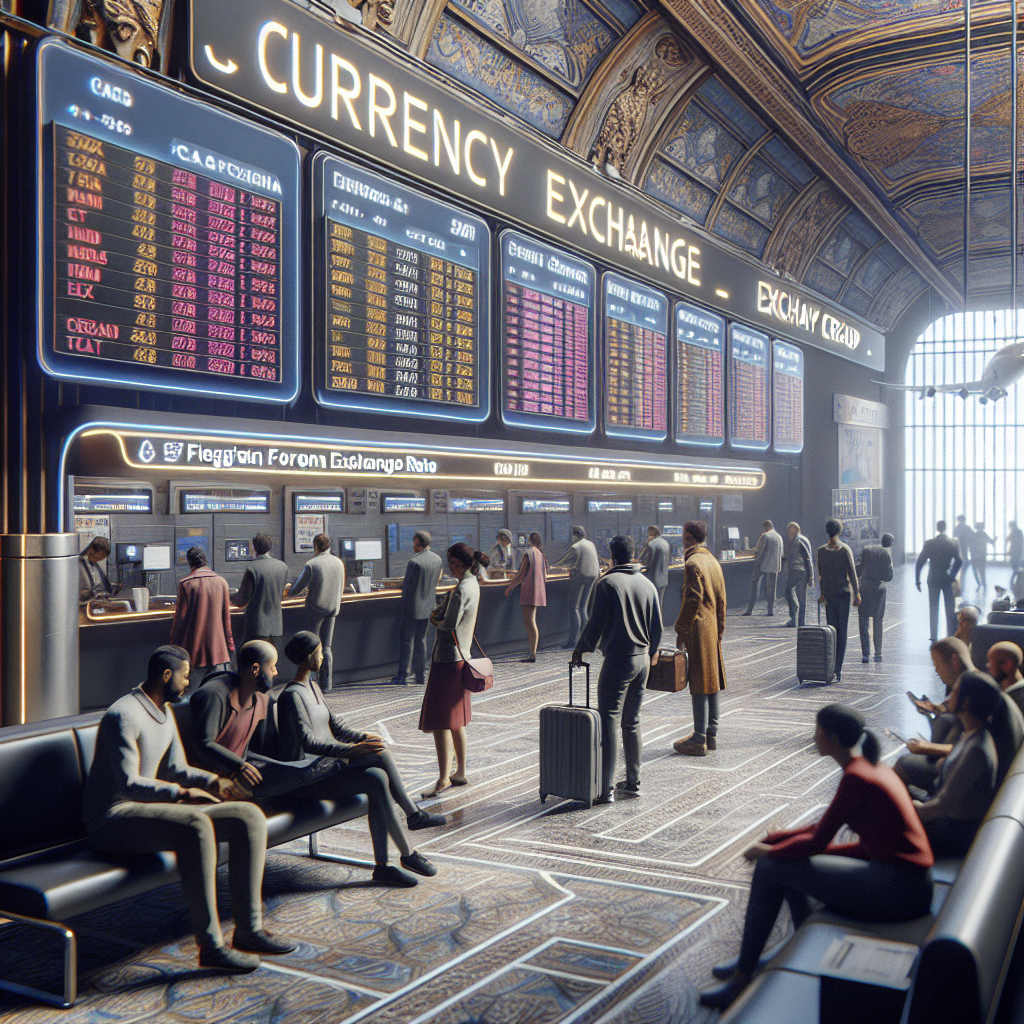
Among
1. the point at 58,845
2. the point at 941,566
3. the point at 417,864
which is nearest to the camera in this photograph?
Result: the point at 58,845

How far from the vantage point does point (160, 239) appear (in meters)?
6.96

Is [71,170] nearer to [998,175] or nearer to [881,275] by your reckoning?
[998,175]

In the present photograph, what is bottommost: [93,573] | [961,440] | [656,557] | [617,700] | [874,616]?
[874,616]

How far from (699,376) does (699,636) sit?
8.57m

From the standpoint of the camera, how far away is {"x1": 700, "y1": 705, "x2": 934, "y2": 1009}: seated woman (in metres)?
3.21

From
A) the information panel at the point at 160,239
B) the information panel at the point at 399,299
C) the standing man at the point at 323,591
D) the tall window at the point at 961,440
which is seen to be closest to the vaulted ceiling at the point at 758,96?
the information panel at the point at 399,299

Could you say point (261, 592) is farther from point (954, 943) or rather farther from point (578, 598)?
point (954, 943)

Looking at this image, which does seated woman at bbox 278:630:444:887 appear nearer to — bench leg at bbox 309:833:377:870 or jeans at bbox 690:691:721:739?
bench leg at bbox 309:833:377:870

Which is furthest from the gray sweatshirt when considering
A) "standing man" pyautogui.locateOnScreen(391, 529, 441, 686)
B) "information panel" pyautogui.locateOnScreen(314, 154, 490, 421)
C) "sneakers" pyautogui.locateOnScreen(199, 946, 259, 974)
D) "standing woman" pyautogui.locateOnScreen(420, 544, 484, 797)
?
"standing man" pyautogui.locateOnScreen(391, 529, 441, 686)

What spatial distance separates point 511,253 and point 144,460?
200 inches

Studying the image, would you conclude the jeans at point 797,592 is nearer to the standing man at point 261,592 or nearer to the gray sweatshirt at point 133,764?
the standing man at point 261,592

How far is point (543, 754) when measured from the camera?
5.95 metres

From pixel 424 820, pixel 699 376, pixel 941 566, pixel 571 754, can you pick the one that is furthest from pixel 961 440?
pixel 424 820


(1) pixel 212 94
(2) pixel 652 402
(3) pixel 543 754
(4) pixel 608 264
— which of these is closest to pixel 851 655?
(2) pixel 652 402
